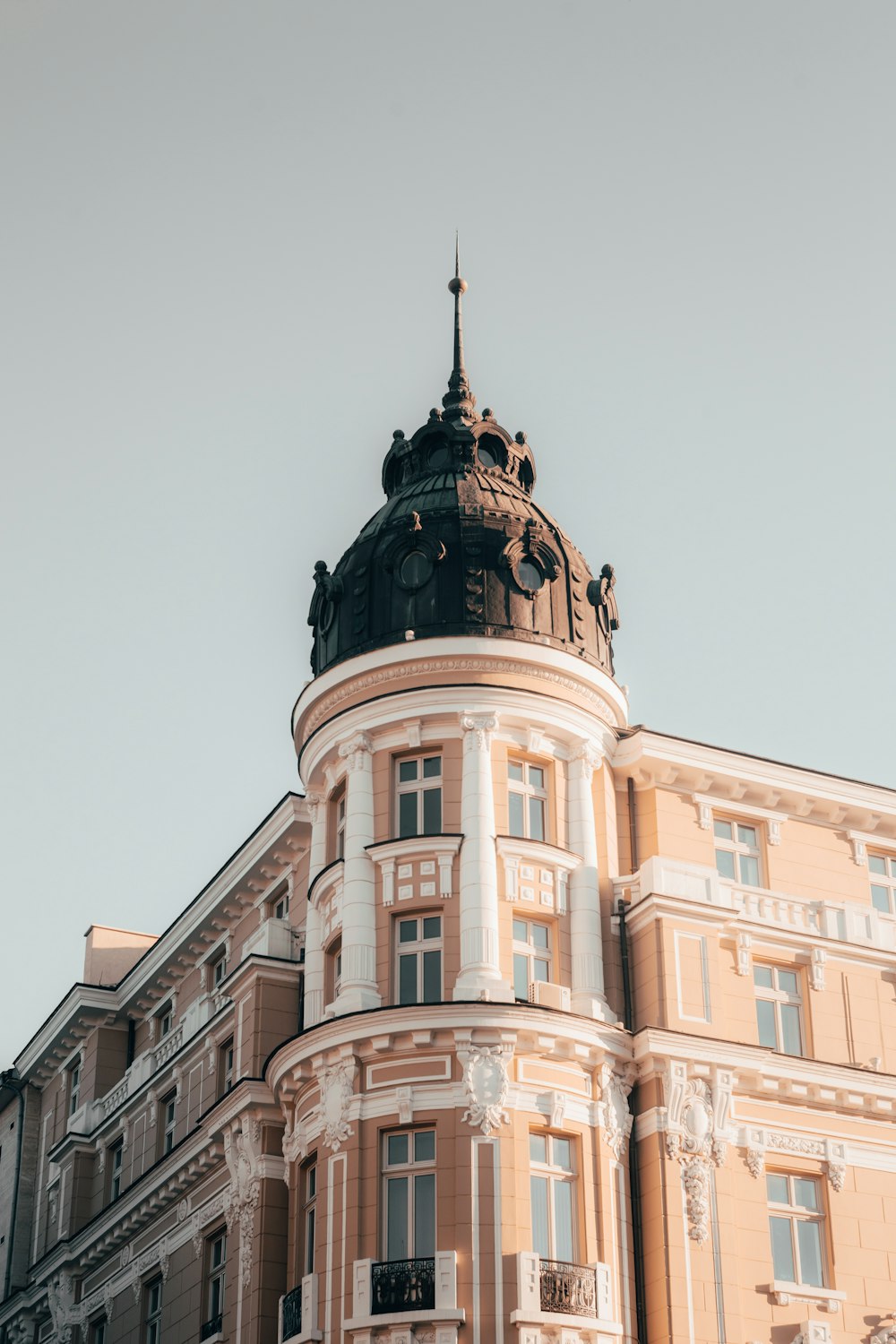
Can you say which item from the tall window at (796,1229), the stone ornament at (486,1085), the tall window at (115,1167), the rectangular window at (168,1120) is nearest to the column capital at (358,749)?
the stone ornament at (486,1085)

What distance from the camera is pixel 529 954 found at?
43.7 metres

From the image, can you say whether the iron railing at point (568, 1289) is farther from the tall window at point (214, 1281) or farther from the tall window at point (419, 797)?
the tall window at point (214, 1281)

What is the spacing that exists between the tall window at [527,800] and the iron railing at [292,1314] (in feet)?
34.0

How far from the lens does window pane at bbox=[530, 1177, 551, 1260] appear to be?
40.1 m

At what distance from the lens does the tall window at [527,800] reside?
148 feet

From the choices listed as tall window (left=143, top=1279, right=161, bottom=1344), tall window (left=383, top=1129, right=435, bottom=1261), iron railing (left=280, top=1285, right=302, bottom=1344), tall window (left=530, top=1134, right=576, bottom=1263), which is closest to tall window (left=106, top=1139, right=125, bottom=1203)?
tall window (left=143, top=1279, right=161, bottom=1344)

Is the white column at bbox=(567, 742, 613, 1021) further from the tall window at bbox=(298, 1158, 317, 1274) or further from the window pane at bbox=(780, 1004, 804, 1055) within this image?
the tall window at bbox=(298, 1158, 317, 1274)

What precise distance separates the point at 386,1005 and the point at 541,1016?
3.17m

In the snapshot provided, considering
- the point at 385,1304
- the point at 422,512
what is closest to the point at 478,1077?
the point at 385,1304

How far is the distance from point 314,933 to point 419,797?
12.7 feet

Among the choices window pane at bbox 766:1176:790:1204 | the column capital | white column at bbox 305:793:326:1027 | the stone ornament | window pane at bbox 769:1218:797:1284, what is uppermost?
the column capital

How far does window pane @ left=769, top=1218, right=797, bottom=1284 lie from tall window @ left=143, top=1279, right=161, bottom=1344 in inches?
619

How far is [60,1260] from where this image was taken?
2227 inches

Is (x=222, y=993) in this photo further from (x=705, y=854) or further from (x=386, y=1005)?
(x=705, y=854)
